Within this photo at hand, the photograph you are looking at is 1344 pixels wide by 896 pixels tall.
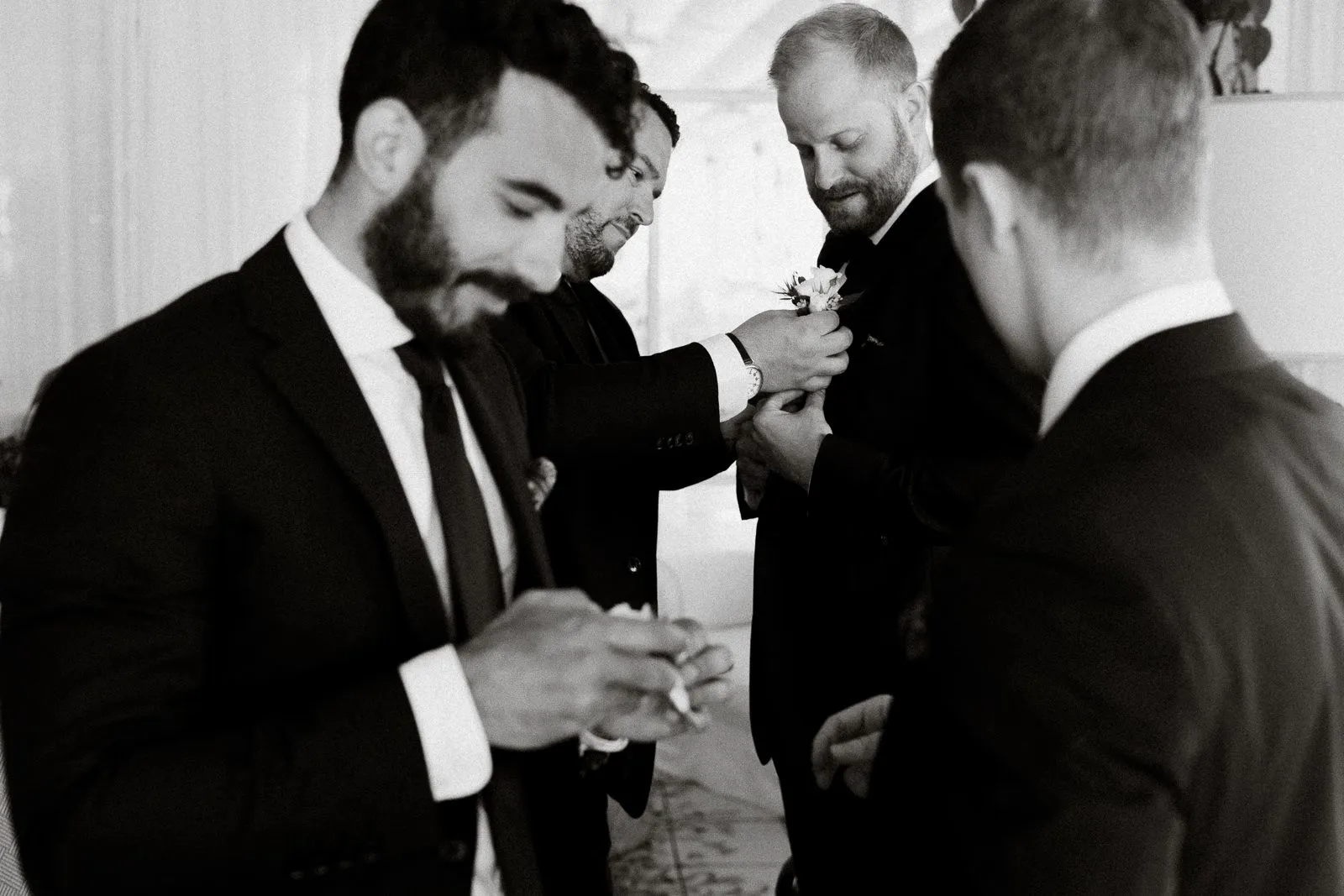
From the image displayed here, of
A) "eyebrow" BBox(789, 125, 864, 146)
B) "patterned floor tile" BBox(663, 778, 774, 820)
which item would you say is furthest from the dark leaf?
"patterned floor tile" BBox(663, 778, 774, 820)

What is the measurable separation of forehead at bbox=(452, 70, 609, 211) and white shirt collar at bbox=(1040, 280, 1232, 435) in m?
0.54

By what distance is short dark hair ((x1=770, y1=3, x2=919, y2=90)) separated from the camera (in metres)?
2.45

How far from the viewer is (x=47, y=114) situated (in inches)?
195

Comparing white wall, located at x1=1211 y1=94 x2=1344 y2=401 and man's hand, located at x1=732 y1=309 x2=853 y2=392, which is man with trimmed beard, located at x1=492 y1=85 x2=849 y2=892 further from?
white wall, located at x1=1211 y1=94 x2=1344 y2=401

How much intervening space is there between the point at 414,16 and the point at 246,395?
1.31 ft

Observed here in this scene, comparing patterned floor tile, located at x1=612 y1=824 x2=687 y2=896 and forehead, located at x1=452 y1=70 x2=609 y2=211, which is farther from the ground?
forehead, located at x1=452 y1=70 x2=609 y2=211

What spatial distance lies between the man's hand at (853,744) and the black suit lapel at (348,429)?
1.64ft

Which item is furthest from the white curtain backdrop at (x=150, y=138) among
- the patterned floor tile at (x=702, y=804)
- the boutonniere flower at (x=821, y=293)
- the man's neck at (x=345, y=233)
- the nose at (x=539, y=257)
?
the nose at (x=539, y=257)

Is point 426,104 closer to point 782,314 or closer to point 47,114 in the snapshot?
point 782,314

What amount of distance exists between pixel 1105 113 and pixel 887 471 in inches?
45.5

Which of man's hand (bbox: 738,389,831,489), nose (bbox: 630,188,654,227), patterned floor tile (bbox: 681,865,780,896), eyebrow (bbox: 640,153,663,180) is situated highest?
eyebrow (bbox: 640,153,663,180)

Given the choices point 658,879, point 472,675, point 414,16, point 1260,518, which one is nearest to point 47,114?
point 658,879

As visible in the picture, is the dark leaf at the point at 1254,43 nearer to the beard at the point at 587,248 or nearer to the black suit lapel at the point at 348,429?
the beard at the point at 587,248

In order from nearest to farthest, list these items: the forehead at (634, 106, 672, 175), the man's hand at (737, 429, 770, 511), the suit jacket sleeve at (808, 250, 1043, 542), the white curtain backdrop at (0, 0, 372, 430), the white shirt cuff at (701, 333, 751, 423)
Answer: the suit jacket sleeve at (808, 250, 1043, 542), the white shirt cuff at (701, 333, 751, 423), the man's hand at (737, 429, 770, 511), the forehead at (634, 106, 672, 175), the white curtain backdrop at (0, 0, 372, 430)
